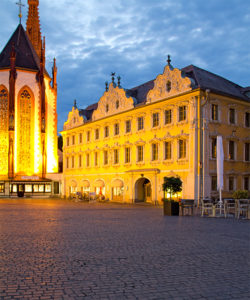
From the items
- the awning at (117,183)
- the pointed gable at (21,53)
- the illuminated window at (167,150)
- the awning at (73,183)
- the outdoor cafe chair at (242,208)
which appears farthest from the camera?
the pointed gable at (21,53)

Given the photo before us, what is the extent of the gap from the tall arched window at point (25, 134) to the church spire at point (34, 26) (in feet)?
52.3

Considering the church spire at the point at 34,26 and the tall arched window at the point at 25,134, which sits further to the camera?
the church spire at the point at 34,26

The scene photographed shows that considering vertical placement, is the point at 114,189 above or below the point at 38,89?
below

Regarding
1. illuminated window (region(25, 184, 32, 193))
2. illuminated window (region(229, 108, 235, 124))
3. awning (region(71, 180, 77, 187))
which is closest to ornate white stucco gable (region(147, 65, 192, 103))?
illuminated window (region(229, 108, 235, 124))

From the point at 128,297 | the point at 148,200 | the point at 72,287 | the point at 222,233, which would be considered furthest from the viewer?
the point at 148,200

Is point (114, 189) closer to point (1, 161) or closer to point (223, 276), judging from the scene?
point (1, 161)

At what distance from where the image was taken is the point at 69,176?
5312 cm

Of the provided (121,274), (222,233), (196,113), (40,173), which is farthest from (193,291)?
(40,173)

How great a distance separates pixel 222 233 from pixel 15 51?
56245 mm

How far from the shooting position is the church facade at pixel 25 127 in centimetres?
5822

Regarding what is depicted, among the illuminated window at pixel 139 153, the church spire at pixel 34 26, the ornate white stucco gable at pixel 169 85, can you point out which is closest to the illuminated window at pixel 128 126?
the illuminated window at pixel 139 153

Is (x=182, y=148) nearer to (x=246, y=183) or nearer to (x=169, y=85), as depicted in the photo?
(x=169, y=85)

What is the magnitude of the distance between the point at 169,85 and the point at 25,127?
31673mm

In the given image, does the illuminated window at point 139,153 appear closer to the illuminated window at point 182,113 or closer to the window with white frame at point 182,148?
the window with white frame at point 182,148
